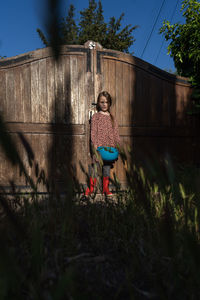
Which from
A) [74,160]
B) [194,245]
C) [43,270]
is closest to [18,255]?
[43,270]

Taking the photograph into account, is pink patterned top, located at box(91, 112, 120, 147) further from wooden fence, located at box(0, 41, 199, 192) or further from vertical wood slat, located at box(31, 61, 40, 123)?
vertical wood slat, located at box(31, 61, 40, 123)

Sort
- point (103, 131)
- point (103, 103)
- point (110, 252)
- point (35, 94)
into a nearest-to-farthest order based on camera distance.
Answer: point (110, 252) → point (103, 131) → point (103, 103) → point (35, 94)

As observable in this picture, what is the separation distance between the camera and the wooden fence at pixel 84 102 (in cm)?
347

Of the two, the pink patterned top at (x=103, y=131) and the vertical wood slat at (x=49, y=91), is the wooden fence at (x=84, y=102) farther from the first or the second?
the pink patterned top at (x=103, y=131)

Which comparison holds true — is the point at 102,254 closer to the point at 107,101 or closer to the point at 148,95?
the point at 107,101

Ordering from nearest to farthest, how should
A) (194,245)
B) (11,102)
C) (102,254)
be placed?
1. (194,245)
2. (102,254)
3. (11,102)

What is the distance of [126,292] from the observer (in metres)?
0.83

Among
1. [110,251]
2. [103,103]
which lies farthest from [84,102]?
[110,251]

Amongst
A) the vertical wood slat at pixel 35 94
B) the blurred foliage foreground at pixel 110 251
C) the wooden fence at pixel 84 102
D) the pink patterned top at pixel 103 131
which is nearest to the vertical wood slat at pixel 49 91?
the wooden fence at pixel 84 102

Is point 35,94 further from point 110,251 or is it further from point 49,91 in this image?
point 110,251

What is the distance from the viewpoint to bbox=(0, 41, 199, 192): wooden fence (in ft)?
11.4

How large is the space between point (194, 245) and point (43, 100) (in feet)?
11.0

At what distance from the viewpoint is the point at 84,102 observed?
3590 millimetres

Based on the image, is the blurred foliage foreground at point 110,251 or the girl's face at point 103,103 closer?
the blurred foliage foreground at point 110,251
